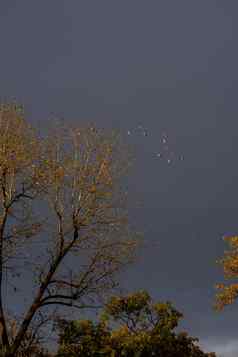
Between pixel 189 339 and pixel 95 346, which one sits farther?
pixel 189 339

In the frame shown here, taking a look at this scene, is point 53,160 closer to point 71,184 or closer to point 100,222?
point 71,184

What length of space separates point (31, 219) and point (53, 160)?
319 centimetres

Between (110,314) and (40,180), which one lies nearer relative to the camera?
(40,180)

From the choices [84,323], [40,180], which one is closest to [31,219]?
[40,180]

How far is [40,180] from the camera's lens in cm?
2664

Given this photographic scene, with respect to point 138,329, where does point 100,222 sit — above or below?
below

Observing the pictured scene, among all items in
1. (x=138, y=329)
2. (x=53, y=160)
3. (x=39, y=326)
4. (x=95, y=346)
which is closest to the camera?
(x=39, y=326)

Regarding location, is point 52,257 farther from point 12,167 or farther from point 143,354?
point 143,354

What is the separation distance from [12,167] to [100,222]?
5007 millimetres

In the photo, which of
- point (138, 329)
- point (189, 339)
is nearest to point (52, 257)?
point (138, 329)

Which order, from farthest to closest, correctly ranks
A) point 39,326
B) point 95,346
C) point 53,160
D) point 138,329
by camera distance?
point 138,329
point 95,346
point 53,160
point 39,326

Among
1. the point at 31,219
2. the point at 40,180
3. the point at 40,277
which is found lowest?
the point at 40,277

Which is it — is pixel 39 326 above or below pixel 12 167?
below

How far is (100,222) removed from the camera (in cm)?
2748
